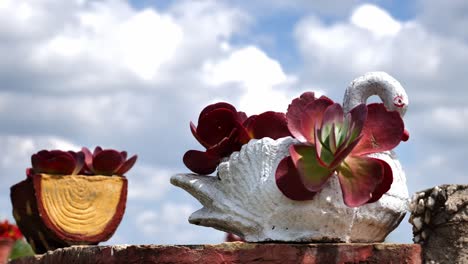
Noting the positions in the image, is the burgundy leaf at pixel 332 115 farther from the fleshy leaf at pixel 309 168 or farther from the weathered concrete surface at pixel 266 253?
the weathered concrete surface at pixel 266 253

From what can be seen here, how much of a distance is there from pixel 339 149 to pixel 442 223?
537 mm

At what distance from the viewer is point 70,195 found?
3809 mm

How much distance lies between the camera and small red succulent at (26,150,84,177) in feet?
12.5

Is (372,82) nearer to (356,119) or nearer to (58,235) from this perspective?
(356,119)

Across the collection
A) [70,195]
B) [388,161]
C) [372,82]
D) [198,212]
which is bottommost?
[198,212]

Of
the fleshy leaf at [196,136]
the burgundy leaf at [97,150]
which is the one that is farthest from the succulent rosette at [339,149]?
the burgundy leaf at [97,150]

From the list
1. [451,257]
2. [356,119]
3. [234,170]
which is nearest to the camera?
[356,119]

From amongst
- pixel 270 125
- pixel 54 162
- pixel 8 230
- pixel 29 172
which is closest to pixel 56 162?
pixel 54 162

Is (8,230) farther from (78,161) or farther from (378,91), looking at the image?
(378,91)

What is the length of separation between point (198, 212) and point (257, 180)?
226 millimetres

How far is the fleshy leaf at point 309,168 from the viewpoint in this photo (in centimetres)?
192

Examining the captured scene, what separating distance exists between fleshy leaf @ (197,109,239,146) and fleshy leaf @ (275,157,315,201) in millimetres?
228

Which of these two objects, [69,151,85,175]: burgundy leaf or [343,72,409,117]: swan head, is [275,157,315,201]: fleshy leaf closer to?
[343,72,409,117]: swan head

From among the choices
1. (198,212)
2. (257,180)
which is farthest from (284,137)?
(198,212)
